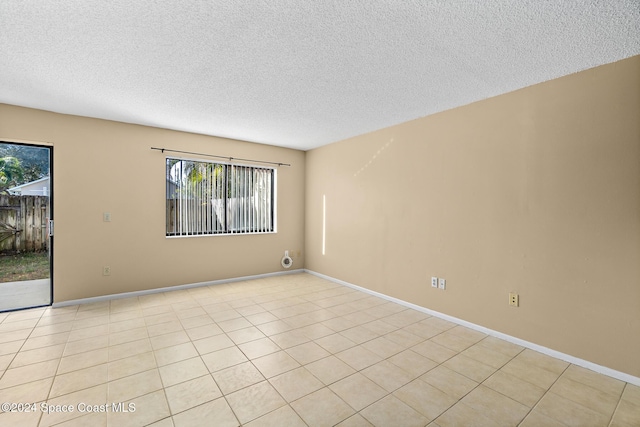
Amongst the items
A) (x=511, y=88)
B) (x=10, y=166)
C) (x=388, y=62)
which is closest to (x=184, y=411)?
(x=388, y=62)

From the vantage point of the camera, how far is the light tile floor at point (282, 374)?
5.55 feet

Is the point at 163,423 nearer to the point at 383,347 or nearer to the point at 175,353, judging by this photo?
the point at 175,353

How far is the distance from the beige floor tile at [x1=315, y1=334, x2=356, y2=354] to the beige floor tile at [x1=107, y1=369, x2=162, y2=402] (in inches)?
51.2

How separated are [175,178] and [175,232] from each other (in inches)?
32.2

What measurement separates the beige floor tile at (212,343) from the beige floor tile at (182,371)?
168 mm

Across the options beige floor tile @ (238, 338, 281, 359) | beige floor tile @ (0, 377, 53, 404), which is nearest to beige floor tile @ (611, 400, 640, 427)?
beige floor tile @ (238, 338, 281, 359)

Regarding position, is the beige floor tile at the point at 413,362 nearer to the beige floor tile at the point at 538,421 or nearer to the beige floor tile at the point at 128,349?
the beige floor tile at the point at 538,421

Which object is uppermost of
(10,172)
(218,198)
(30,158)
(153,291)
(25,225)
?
(30,158)

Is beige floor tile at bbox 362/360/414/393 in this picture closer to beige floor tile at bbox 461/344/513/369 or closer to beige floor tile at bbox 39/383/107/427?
beige floor tile at bbox 461/344/513/369

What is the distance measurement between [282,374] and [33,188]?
4.19 metres

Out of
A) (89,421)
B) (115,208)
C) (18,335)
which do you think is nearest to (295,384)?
(89,421)

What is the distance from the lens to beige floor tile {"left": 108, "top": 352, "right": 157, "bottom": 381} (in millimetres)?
2096

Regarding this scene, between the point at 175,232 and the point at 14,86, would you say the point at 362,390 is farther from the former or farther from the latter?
the point at 14,86

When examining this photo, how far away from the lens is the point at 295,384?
6.52 ft
